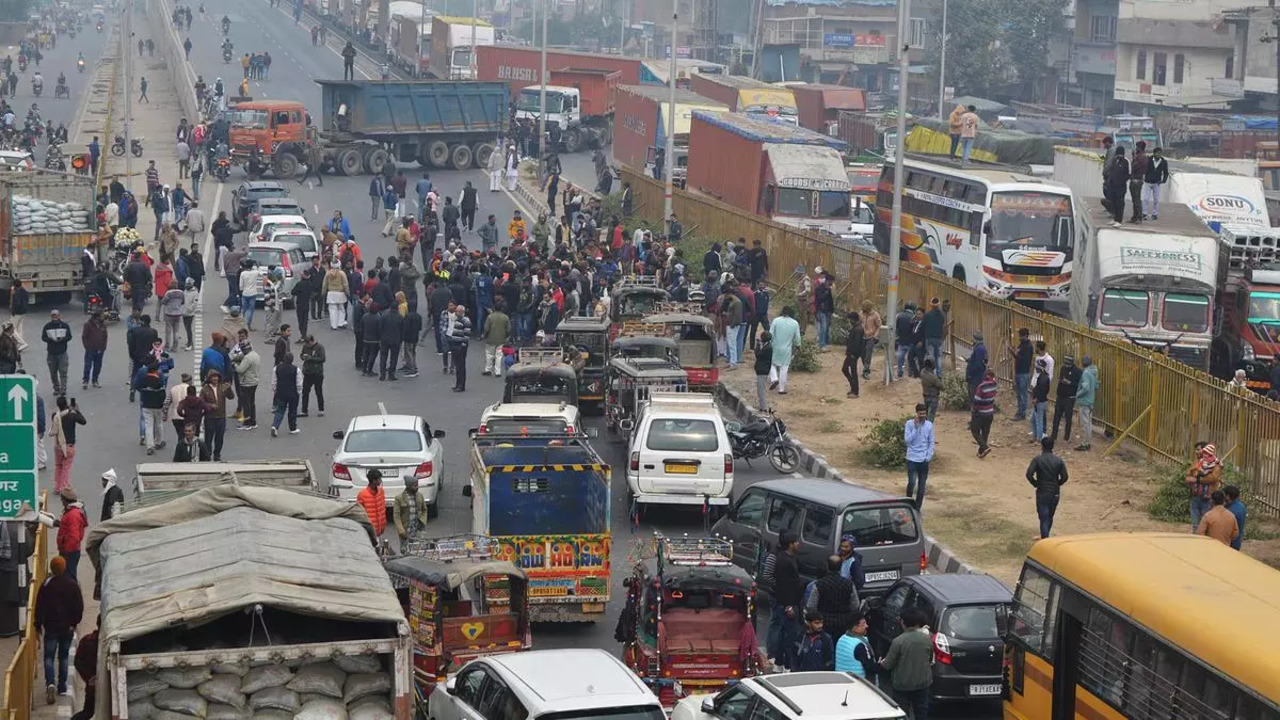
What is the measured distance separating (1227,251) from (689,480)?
1647cm

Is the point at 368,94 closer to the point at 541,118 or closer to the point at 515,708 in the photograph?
the point at 541,118

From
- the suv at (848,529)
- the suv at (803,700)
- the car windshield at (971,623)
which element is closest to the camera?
the suv at (803,700)

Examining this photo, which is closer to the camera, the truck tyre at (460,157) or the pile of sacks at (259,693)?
the pile of sacks at (259,693)

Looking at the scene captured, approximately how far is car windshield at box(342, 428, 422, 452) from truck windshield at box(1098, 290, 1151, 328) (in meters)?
15.3

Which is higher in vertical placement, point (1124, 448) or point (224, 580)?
point (224, 580)

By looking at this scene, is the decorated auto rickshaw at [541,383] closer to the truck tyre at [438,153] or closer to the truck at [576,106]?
the truck tyre at [438,153]

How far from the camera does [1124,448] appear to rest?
2638 centimetres

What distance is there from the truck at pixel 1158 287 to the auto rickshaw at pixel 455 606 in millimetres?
18686

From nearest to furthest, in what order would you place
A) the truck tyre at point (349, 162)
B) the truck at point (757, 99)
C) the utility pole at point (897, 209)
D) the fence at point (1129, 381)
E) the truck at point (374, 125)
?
the fence at point (1129, 381) < the utility pole at point (897, 209) < the truck at point (374, 125) < the truck tyre at point (349, 162) < the truck at point (757, 99)

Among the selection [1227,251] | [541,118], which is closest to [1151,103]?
[541,118]

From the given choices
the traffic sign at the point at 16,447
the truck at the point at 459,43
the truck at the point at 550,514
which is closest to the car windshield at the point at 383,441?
the truck at the point at 550,514

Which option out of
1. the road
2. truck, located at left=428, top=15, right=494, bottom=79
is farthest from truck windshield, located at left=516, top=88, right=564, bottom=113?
the road

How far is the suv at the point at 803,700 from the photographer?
12.3 metres

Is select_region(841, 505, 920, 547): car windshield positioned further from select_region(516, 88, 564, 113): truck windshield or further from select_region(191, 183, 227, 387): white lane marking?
select_region(516, 88, 564, 113): truck windshield
